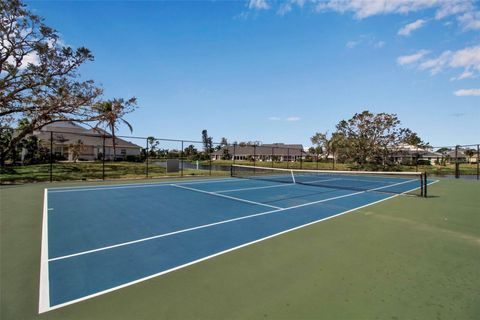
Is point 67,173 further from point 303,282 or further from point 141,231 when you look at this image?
point 303,282

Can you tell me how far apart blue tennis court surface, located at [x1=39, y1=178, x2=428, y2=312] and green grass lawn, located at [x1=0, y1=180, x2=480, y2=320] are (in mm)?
240

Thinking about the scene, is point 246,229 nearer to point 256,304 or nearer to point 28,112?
point 256,304

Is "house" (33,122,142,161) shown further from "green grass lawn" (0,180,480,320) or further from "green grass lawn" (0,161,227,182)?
"green grass lawn" (0,180,480,320)

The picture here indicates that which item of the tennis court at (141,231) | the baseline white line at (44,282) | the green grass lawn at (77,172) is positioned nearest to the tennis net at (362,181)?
the tennis court at (141,231)

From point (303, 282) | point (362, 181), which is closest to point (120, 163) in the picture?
point (362, 181)

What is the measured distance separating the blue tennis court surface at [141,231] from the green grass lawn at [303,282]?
0.24m

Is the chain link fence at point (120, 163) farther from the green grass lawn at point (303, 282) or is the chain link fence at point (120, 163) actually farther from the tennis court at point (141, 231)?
the green grass lawn at point (303, 282)

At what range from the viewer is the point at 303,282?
9.98 ft

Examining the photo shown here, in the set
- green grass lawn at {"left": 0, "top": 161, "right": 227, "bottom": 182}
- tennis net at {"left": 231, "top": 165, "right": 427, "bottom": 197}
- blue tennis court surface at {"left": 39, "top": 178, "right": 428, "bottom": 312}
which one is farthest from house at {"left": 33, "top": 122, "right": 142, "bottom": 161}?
blue tennis court surface at {"left": 39, "top": 178, "right": 428, "bottom": 312}

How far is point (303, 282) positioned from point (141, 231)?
3.45 metres

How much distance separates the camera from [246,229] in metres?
5.25

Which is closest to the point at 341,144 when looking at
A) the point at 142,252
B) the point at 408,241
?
the point at 408,241

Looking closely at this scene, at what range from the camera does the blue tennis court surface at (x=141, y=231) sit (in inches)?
123

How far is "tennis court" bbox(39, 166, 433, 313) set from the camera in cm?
313
